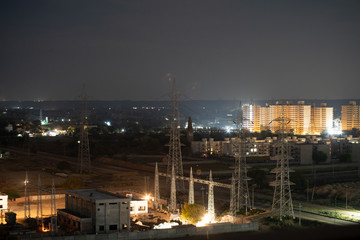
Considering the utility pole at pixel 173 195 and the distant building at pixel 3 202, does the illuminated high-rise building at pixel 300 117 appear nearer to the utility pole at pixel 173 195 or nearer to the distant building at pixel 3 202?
the utility pole at pixel 173 195

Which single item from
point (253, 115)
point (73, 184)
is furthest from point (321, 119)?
point (73, 184)

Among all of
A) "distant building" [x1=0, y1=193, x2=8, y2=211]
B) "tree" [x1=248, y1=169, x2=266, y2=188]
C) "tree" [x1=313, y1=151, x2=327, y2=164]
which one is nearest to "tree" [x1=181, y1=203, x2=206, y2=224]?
"distant building" [x1=0, y1=193, x2=8, y2=211]

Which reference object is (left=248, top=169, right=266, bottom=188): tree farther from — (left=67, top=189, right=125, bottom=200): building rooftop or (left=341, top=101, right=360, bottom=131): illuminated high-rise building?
(left=341, top=101, right=360, bottom=131): illuminated high-rise building

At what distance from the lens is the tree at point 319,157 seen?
13.6m

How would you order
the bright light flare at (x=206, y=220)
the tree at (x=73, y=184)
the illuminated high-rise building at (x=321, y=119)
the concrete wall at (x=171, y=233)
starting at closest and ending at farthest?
1. the concrete wall at (x=171, y=233)
2. the bright light flare at (x=206, y=220)
3. the tree at (x=73, y=184)
4. the illuminated high-rise building at (x=321, y=119)

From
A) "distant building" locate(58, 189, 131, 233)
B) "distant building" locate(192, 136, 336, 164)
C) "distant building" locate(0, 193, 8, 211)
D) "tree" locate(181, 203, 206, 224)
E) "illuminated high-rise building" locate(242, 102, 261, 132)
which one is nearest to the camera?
"distant building" locate(58, 189, 131, 233)

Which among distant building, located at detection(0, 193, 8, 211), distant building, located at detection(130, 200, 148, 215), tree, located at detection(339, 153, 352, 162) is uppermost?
distant building, located at detection(0, 193, 8, 211)

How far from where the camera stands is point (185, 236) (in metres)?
4.84

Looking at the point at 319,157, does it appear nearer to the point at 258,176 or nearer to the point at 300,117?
the point at 258,176

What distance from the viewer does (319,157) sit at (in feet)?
44.7

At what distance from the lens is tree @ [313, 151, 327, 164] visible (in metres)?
13.6

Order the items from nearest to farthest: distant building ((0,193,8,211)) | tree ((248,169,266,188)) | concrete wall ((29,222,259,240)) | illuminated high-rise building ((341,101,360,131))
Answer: concrete wall ((29,222,259,240)), distant building ((0,193,8,211)), tree ((248,169,266,188)), illuminated high-rise building ((341,101,360,131))

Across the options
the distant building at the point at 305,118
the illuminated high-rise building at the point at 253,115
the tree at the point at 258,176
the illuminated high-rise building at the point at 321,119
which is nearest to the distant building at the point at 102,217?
the tree at the point at 258,176

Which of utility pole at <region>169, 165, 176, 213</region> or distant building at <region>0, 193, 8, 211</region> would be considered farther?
utility pole at <region>169, 165, 176, 213</region>
